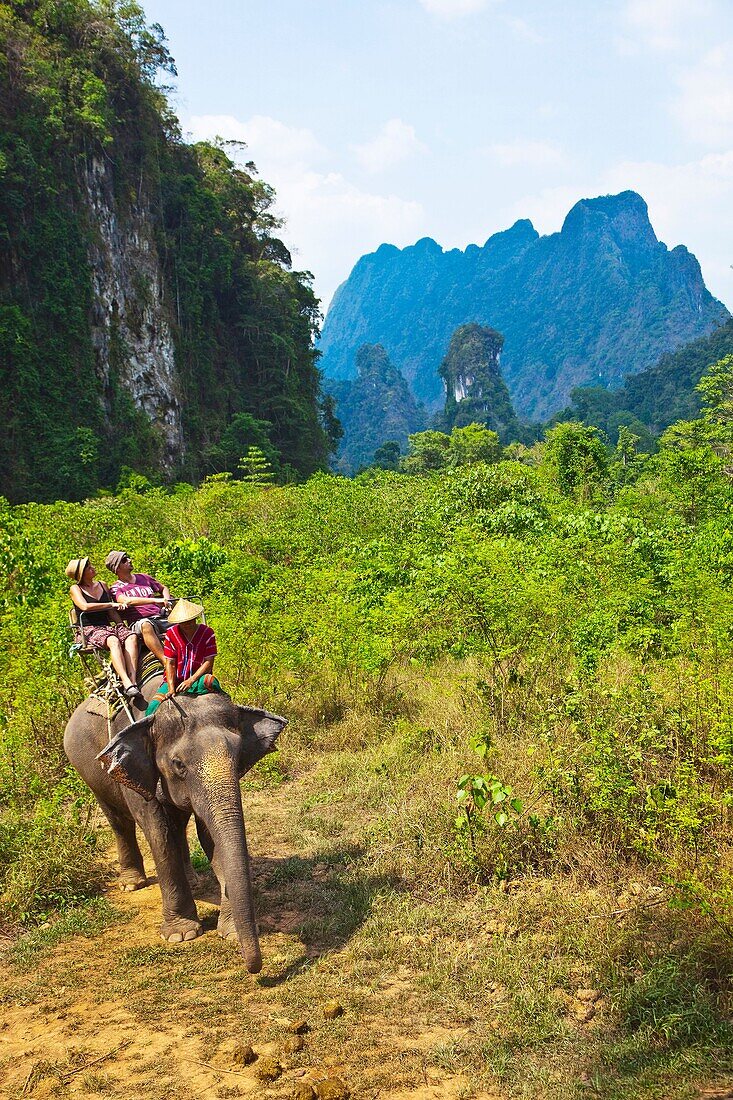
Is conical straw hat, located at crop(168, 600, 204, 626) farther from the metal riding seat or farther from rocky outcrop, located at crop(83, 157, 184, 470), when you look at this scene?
rocky outcrop, located at crop(83, 157, 184, 470)

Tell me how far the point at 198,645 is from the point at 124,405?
83.4 ft

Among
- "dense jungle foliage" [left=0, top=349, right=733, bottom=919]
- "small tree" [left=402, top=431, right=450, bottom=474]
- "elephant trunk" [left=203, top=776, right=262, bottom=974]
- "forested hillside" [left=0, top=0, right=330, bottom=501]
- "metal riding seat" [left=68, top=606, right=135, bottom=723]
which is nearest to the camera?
"elephant trunk" [left=203, top=776, right=262, bottom=974]

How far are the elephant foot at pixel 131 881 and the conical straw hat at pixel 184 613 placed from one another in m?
1.67

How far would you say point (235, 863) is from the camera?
364 centimetres

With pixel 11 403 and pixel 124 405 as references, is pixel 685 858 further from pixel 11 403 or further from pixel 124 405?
pixel 124 405

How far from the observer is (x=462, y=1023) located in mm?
3348

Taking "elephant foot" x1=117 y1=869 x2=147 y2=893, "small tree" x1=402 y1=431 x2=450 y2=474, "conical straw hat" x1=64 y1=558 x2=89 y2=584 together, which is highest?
"small tree" x1=402 y1=431 x2=450 y2=474

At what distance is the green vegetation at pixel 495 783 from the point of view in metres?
3.33

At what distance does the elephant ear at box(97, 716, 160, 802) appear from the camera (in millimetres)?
4027

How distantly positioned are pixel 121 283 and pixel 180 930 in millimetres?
28694

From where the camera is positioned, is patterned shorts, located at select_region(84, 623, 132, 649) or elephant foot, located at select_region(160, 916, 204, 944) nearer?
elephant foot, located at select_region(160, 916, 204, 944)

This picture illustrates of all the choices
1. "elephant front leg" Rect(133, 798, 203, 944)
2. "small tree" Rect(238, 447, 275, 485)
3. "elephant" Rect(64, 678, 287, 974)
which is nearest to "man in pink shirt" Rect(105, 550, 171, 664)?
"elephant" Rect(64, 678, 287, 974)

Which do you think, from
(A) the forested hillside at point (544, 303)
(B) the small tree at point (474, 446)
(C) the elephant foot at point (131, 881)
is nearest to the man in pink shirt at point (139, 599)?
(C) the elephant foot at point (131, 881)

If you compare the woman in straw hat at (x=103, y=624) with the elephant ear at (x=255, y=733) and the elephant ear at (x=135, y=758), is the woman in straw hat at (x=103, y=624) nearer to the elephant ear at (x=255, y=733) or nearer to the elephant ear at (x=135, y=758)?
the elephant ear at (x=135, y=758)
